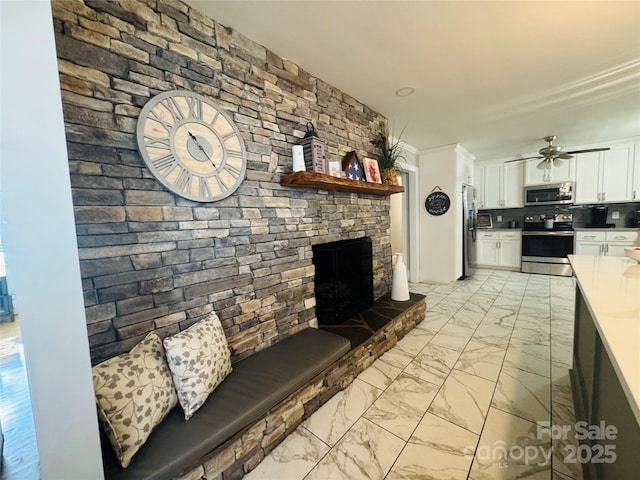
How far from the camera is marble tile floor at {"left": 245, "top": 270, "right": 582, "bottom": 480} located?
49.6 inches

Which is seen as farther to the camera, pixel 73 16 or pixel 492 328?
pixel 492 328

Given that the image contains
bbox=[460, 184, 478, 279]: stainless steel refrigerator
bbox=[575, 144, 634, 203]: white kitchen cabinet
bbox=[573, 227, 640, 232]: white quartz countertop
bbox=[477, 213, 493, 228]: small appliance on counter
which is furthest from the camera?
bbox=[477, 213, 493, 228]: small appliance on counter

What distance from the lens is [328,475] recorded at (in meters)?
1.23

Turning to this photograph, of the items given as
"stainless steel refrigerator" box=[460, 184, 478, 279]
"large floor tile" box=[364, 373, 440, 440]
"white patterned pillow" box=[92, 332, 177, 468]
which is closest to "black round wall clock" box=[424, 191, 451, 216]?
"stainless steel refrigerator" box=[460, 184, 478, 279]

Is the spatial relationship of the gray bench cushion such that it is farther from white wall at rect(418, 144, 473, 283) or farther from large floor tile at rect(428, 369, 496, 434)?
white wall at rect(418, 144, 473, 283)

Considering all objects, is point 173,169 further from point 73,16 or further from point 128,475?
point 128,475

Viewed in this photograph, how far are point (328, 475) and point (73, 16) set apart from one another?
2.39m

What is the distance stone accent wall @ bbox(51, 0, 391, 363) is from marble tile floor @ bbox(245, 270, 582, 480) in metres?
0.68

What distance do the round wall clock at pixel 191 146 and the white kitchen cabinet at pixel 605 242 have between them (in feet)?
19.7

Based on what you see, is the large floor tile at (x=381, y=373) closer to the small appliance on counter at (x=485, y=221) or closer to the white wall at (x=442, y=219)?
the white wall at (x=442, y=219)

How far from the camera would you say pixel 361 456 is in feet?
4.36

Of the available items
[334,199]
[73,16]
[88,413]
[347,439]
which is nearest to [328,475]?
[347,439]

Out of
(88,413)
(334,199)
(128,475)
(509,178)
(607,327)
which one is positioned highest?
(509,178)

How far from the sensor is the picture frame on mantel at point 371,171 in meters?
2.57
